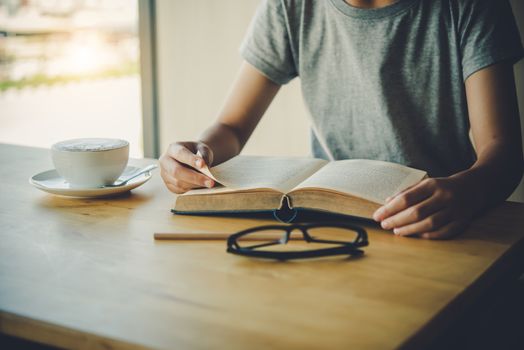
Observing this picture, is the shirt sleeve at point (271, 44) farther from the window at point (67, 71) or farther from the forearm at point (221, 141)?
the window at point (67, 71)

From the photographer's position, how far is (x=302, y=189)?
0.94m

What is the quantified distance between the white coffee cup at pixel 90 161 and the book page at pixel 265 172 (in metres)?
0.18

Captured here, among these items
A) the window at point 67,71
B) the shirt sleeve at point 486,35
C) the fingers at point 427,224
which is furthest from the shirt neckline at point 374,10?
the window at point 67,71

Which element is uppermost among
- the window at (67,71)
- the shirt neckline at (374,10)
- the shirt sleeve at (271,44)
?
the shirt neckline at (374,10)

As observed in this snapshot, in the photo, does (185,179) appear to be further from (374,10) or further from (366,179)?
(374,10)

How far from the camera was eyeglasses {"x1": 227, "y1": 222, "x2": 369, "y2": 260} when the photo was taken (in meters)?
0.80

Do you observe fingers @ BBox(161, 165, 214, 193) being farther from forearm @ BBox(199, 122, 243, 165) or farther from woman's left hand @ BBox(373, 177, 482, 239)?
woman's left hand @ BBox(373, 177, 482, 239)

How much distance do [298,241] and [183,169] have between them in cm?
29

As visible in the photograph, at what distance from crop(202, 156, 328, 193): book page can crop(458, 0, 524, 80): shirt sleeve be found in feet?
1.25

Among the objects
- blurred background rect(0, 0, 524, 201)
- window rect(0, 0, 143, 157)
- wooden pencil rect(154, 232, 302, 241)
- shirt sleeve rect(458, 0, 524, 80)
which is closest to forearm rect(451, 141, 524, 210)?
shirt sleeve rect(458, 0, 524, 80)

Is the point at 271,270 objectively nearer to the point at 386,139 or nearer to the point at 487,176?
the point at 487,176

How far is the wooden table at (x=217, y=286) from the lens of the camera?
1.99ft

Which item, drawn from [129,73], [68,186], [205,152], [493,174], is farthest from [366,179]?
[129,73]

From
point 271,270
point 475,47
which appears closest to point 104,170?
point 271,270
